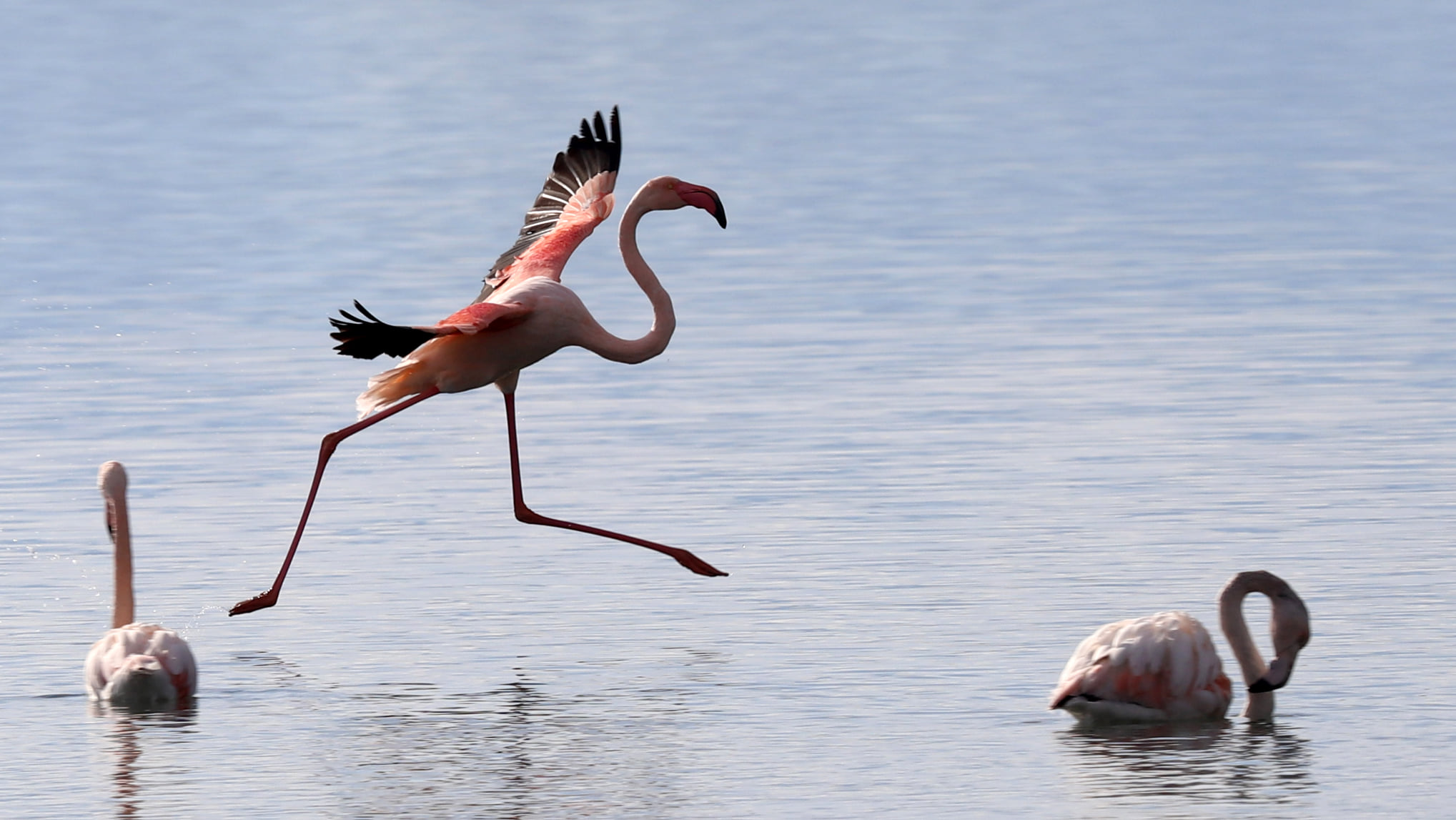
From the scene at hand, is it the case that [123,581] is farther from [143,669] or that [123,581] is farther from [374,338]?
[374,338]

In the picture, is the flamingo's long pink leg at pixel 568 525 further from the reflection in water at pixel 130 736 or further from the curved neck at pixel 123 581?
the reflection in water at pixel 130 736

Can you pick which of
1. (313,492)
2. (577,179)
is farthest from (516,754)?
(577,179)

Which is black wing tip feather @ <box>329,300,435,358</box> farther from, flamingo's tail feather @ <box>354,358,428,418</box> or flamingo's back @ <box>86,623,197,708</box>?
flamingo's back @ <box>86,623,197,708</box>

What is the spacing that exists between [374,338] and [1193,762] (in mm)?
4008

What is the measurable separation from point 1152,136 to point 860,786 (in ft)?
99.0

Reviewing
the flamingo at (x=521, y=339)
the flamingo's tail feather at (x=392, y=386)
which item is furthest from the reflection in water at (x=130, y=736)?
the flamingo's tail feather at (x=392, y=386)

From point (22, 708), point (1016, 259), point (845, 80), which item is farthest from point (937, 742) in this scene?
point (845, 80)

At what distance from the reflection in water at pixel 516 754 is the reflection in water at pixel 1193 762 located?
1.27 meters

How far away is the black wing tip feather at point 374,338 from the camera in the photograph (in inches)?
465

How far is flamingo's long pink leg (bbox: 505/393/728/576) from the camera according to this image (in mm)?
12141

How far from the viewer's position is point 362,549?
1316cm

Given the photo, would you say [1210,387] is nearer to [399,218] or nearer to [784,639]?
[784,639]

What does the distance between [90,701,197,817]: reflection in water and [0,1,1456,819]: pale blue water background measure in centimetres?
3

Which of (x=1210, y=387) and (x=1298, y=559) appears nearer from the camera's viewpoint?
(x=1298, y=559)
